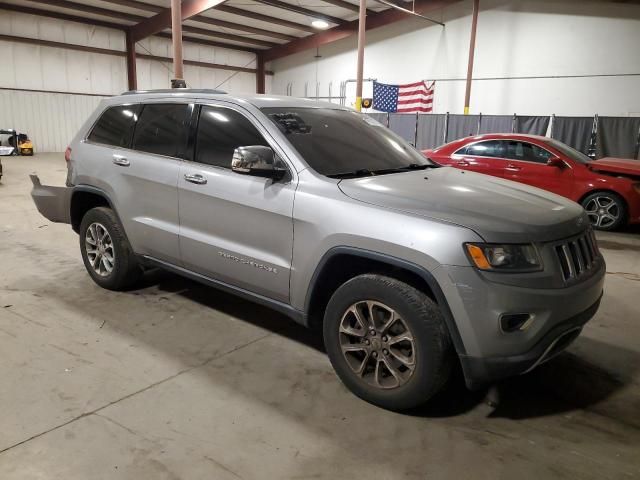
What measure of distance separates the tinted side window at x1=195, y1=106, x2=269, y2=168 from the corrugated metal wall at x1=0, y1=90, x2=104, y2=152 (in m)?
19.6

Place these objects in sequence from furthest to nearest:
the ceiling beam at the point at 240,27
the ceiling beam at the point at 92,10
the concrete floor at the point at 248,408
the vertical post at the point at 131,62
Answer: the vertical post at the point at 131,62 < the ceiling beam at the point at 240,27 < the ceiling beam at the point at 92,10 < the concrete floor at the point at 248,408

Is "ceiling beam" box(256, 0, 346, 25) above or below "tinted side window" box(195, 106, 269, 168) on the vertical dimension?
above

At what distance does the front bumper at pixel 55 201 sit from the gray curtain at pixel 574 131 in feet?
42.1

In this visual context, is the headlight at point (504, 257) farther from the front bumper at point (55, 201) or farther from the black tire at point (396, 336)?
the front bumper at point (55, 201)

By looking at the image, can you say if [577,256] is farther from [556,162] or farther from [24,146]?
[24,146]

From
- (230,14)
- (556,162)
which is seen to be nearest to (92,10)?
(230,14)

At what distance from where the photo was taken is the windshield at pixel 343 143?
3084 millimetres

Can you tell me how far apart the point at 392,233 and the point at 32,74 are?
70.6 ft

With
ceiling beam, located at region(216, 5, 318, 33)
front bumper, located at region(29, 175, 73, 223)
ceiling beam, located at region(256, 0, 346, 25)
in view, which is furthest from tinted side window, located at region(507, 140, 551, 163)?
ceiling beam, located at region(216, 5, 318, 33)

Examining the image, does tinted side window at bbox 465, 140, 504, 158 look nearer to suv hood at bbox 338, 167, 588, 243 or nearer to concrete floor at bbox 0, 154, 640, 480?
concrete floor at bbox 0, 154, 640, 480

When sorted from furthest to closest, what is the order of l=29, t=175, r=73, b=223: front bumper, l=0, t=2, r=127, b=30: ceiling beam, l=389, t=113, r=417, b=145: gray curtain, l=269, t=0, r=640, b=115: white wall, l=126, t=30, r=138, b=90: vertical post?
l=126, t=30, r=138, b=90: vertical post → l=0, t=2, r=127, b=30: ceiling beam → l=389, t=113, r=417, b=145: gray curtain → l=269, t=0, r=640, b=115: white wall → l=29, t=175, r=73, b=223: front bumper

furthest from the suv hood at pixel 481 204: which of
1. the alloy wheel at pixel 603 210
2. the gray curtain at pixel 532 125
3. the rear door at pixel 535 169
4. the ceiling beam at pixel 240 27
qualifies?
the ceiling beam at pixel 240 27

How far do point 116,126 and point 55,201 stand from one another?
110cm

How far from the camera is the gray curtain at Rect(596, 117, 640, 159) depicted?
1253 cm
